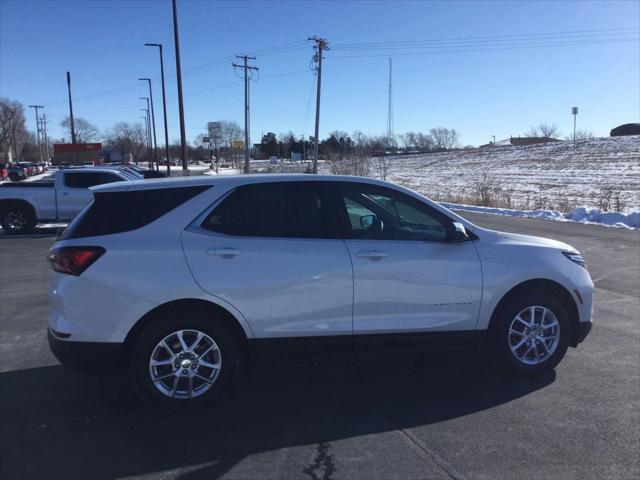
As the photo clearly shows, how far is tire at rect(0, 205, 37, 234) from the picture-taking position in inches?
639

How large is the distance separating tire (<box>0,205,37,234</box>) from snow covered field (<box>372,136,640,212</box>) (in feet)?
Result: 59.4

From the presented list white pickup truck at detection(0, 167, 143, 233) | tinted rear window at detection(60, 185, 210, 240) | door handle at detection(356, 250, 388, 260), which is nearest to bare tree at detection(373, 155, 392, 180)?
white pickup truck at detection(0, 167, 143, 233)

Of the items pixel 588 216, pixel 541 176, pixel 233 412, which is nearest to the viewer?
pixel 233 412

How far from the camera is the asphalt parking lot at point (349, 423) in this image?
369 centimetres

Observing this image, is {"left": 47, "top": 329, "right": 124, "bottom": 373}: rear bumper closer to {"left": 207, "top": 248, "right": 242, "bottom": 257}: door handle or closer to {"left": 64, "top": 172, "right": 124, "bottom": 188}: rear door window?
{"left": 207, "top": 248, "right": 242, "bottom": 257}: door handle

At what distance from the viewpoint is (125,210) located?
177 inches

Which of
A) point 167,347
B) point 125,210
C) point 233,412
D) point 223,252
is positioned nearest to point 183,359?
point 167,347

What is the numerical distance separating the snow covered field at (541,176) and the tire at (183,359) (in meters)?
21.0

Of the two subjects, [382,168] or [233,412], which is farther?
[382,168]

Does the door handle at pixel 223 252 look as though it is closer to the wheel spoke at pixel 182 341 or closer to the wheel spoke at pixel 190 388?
the wheel spoke at pixel 182 341

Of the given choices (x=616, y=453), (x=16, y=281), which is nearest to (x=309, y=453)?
(x=616, y=453)

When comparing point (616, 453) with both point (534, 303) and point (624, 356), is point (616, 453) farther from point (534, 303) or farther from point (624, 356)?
point (624, 356)

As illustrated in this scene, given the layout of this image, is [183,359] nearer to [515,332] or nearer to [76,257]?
[76,257]

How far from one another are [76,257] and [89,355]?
0.72m
